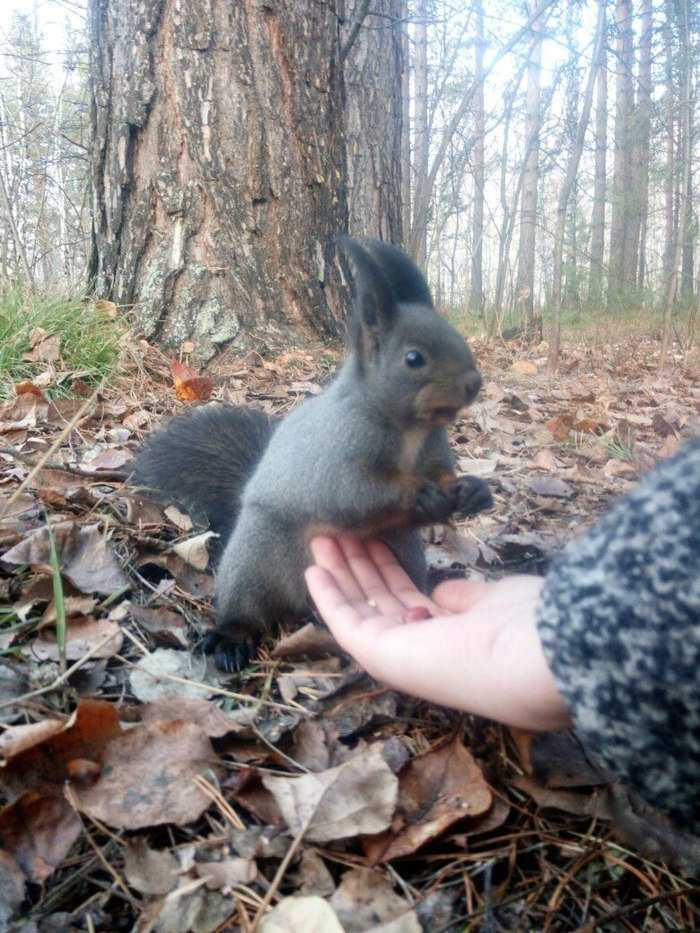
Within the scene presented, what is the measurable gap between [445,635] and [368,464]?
0.60 meters

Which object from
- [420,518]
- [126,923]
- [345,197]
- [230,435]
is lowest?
[126,923]

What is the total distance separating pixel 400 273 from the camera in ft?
5.51

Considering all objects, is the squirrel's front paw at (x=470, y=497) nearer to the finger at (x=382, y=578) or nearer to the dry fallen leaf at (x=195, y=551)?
the finger at (x=382, y=578)

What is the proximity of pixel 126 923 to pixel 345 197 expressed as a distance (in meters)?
3.39

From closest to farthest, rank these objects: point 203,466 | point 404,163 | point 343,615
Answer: point 343,615 → point 203,466 → point 404,163

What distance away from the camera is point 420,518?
1.79 m

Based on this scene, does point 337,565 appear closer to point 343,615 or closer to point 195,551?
point 343,615

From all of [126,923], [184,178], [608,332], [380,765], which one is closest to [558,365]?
Answer: [184,178]

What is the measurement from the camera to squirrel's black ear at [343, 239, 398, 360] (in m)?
1.58

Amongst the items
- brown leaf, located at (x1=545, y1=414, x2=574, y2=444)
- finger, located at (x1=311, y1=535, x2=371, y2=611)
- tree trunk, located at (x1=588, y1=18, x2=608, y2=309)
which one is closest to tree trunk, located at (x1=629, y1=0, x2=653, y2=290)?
tree trunk, located at (x1=588, y1=18, x2=608, y2=309)

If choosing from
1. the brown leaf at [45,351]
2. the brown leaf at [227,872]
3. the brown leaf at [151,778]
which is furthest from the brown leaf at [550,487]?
the brown leaf at [45,351]

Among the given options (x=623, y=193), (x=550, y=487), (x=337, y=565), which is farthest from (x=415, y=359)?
(x=623, y=193)

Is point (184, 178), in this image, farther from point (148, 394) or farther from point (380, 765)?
point (380, 765)

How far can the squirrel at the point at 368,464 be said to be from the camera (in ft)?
5.54
